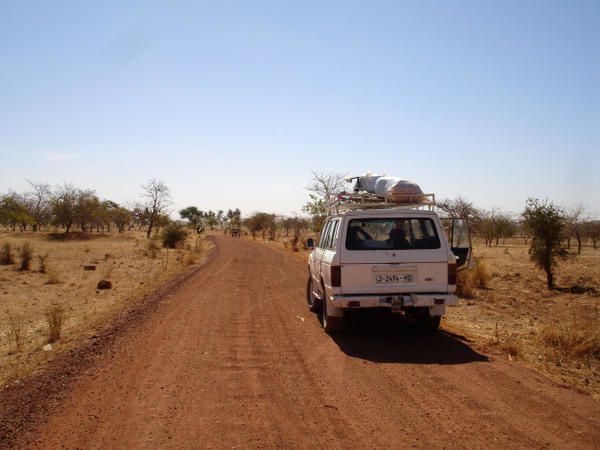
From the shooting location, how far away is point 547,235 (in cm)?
1862

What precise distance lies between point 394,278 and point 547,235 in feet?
45.5

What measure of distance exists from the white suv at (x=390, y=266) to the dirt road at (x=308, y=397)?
614 millimetres

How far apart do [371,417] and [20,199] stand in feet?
267

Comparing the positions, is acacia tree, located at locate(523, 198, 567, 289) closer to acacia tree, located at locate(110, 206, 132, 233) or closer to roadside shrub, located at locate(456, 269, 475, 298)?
roadside shrub, located at locate(456, 269, 475, 298)

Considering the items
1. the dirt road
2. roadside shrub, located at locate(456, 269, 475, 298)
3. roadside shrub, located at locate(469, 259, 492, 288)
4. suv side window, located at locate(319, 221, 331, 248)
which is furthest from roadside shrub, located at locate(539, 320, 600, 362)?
roadside shrub, located at locate(469, 259, 492, 288)

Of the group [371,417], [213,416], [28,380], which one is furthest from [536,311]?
[28,380]

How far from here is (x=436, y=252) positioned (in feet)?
24.3

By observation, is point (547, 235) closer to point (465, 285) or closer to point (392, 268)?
point (465, 285)

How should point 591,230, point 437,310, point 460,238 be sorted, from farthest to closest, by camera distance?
1. point 591,230
2. point 460,238
3. point 437,310

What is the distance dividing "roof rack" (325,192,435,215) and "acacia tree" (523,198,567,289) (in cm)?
1167

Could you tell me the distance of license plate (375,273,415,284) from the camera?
23.9ft

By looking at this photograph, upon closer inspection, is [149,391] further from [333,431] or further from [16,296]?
[16,296]

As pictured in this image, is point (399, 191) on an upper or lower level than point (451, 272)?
upper

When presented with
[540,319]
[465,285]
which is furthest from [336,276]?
[465,285]
